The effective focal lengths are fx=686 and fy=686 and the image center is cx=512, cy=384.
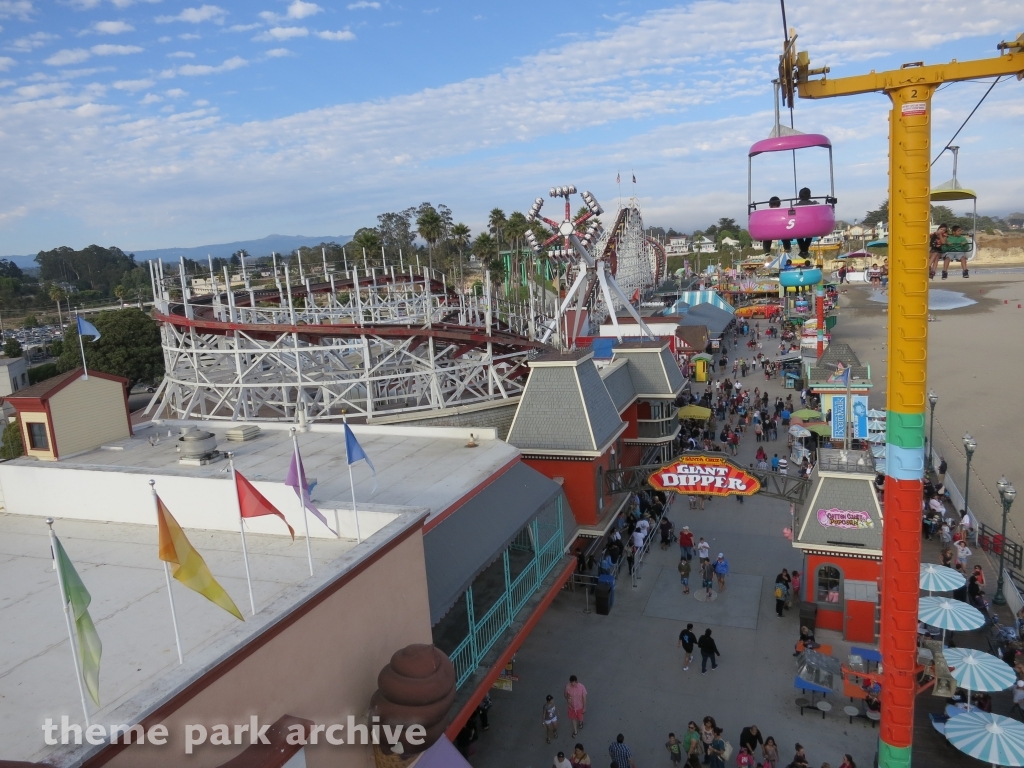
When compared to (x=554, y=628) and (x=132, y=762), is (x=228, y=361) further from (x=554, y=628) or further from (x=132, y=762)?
(x=132, y=762)

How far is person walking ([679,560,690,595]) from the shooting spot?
16.9 meters

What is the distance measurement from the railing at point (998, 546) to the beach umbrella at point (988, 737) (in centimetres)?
817

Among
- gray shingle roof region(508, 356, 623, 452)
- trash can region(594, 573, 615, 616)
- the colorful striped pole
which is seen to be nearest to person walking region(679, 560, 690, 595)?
trash can region(594, 573, 615, 616)

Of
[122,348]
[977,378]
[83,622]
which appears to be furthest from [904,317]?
[122,348]

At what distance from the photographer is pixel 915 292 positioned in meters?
8.61

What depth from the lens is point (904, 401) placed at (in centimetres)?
899

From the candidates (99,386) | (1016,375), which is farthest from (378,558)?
(1016,375)

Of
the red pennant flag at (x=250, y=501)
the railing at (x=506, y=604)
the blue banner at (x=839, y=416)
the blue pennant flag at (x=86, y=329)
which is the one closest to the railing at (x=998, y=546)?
the blue banner at (x=839, y=416)

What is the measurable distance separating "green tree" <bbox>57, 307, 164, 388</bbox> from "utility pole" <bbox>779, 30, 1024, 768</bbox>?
48.0m

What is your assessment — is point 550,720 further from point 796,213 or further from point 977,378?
point 977,378

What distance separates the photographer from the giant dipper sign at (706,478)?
15.1m

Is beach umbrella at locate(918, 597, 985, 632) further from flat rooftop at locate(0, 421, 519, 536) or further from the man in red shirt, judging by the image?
flat rooftop at locate(0, 421, 519, 536)

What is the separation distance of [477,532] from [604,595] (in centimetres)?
636

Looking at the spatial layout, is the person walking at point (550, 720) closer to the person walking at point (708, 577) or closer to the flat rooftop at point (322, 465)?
the flat rooftop at point (322, 465)
